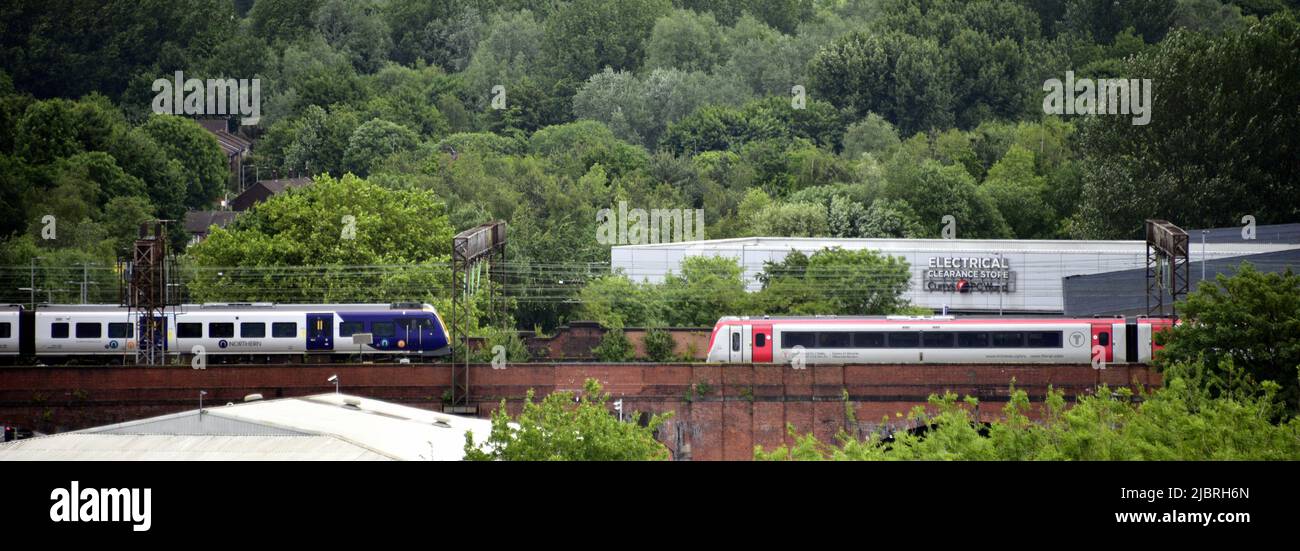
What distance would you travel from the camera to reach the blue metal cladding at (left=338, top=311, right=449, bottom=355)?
52.8m

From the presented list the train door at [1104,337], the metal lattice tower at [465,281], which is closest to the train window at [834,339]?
the train door at [1104,337]

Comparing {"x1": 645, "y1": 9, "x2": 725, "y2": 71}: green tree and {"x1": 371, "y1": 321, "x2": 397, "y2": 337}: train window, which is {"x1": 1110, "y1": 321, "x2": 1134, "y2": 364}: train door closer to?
{"x1": 371, "y1": 321, "x2": 397, "y2": 337}: train window

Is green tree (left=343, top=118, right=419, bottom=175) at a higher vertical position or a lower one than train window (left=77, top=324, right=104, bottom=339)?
higher

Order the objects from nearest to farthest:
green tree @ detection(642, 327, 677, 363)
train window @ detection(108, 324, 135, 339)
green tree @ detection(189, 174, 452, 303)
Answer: train window @ detection(108, 324, 135, 339) < green tree @ detection(642, 327, 677, 363) < green tree @ detection(189, 174, 452, 303)

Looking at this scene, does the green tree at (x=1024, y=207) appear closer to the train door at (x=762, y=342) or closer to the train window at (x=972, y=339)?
the train window at (x=972, y=339)

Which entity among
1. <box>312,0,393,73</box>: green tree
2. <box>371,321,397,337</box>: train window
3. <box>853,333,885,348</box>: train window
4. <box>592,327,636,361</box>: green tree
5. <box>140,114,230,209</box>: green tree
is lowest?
<box>592,327,636,361</box>: green tree

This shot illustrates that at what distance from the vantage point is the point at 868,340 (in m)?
49.9

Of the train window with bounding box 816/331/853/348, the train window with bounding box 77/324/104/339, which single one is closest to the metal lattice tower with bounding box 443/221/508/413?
the train window with bounding box 816/331/853/348

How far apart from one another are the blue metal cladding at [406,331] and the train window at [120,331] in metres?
6.53

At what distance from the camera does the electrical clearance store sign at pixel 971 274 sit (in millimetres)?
69625

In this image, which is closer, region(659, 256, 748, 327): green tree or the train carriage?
the train carriage

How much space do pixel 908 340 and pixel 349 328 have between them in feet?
52.0

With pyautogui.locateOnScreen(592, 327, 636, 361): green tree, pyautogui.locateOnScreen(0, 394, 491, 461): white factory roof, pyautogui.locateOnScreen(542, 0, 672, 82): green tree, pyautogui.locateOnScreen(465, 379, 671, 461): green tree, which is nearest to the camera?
pyautogui.locateOnScreen(0, 394, 491, 461): white factory roof
